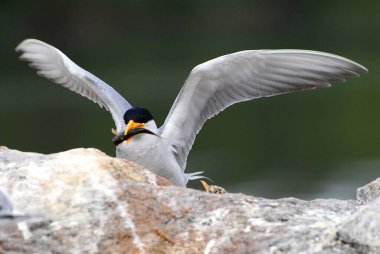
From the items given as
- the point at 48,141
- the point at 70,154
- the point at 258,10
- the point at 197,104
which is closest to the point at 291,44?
the point at 258,10

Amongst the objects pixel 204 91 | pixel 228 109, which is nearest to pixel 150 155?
pixel 204 91

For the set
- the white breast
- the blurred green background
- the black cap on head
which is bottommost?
the blurred green background

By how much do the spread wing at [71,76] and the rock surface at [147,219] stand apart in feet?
7.36

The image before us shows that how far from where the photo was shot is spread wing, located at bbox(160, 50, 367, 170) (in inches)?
289

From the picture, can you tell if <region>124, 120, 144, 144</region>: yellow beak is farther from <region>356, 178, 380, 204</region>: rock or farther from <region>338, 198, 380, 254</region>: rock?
<region>338, 198, 380, 254</region>: rock

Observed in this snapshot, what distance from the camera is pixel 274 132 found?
20719 millimetres

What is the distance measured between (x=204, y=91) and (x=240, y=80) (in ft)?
0.82

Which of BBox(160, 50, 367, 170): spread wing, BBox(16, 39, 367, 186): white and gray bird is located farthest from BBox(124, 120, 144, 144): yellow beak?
BBox(160, 50, 367, 170): spread wing

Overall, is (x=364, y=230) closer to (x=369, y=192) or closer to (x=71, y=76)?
(x=369, y=192)

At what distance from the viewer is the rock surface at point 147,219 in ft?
16.2

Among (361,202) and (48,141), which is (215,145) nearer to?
(48,141)

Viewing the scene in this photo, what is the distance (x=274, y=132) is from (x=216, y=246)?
15.7 metres

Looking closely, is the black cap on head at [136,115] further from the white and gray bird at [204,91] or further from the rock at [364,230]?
the rock at [364,230]

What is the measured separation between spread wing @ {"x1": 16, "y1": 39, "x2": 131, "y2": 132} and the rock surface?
88.3 inches
